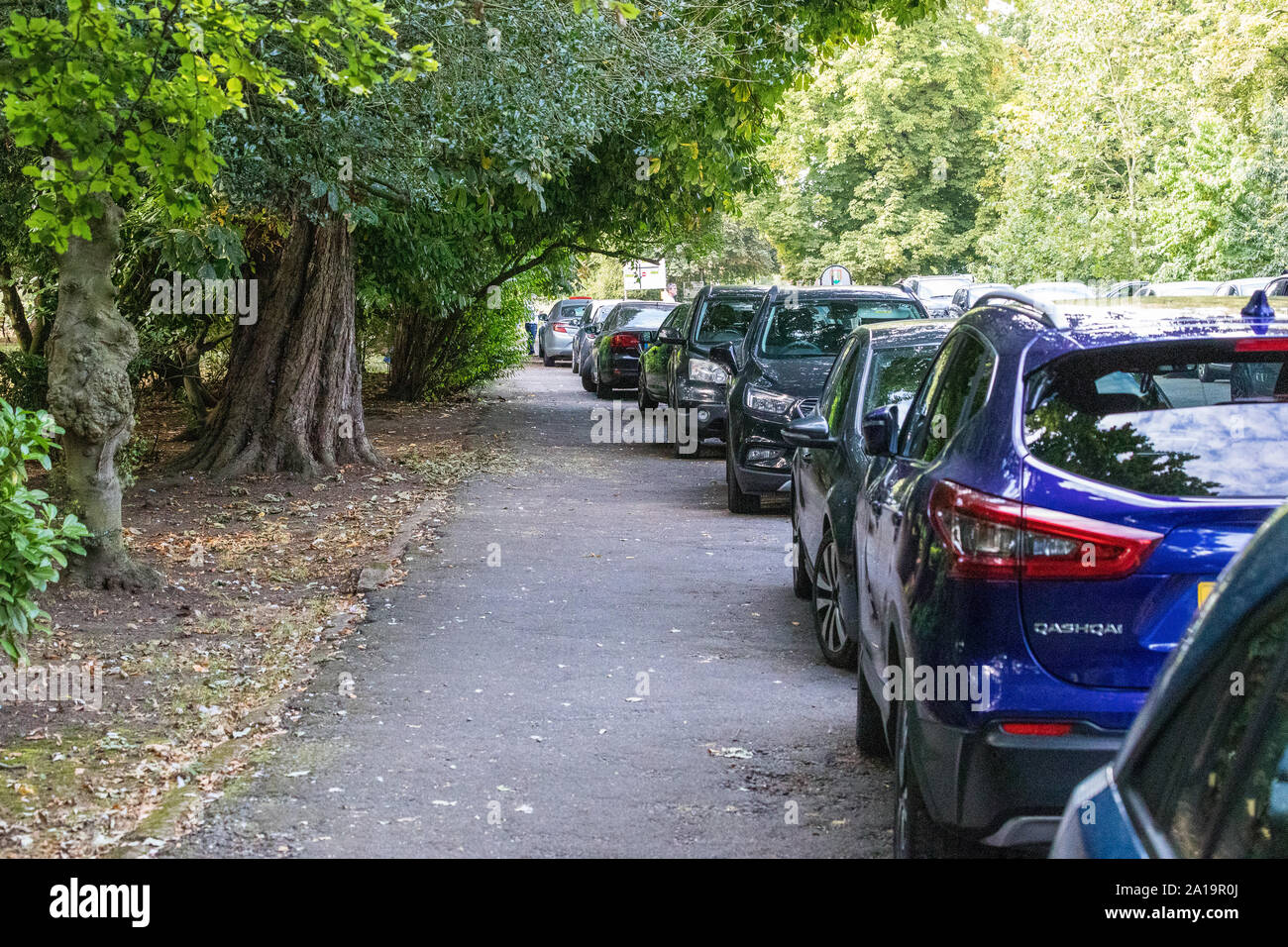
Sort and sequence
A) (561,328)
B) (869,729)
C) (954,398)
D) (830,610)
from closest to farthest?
(954,398) → (869,729) → (830,610) → (561,328)

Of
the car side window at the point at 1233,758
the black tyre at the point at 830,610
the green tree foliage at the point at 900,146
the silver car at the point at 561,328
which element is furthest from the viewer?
the green tree foliage at the point at 900,146

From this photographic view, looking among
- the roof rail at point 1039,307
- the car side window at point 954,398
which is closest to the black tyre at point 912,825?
the car side window at point 954,398

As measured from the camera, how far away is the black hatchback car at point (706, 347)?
61.9 ft

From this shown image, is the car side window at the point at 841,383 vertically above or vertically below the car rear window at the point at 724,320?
below

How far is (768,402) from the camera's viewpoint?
13.7 metres

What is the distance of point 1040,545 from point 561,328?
42946mm

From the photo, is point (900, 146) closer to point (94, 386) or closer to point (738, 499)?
point (738, 499)

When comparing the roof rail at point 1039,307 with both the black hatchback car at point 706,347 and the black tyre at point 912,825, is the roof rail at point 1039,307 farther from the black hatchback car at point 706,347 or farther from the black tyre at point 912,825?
the black hatchback car at point 706,347

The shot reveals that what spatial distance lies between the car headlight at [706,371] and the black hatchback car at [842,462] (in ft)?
27.6

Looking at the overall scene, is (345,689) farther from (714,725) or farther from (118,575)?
(118,575)

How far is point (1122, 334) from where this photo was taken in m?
4.34

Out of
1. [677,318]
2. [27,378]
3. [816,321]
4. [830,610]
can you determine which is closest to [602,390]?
[677,318]

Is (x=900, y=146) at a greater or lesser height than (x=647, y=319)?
greater

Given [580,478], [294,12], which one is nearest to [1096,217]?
[580,478]
